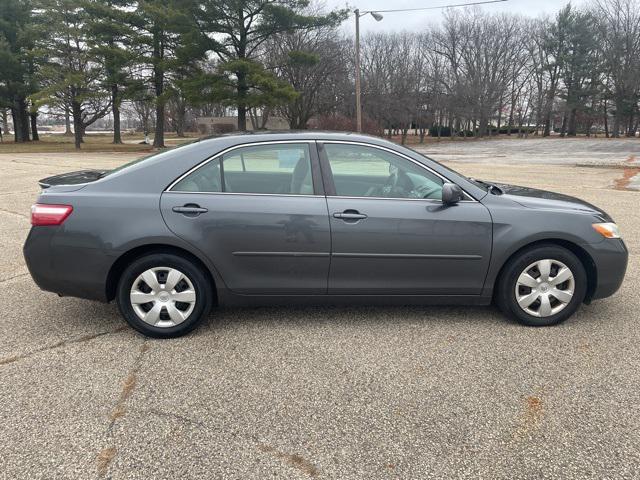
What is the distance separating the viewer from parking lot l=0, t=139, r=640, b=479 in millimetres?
2279

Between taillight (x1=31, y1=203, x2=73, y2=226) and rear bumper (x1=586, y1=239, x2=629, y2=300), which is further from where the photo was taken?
rear bumper (x1=586, y1=239, x2=629, y2=300)

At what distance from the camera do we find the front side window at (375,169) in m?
3.63

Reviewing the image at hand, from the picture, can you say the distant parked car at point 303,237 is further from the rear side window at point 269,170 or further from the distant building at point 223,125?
the distant building at point 223,125

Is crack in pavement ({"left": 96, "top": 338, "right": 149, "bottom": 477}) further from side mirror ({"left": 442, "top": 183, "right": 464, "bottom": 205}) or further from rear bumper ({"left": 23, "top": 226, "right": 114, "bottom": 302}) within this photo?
side mirror ({"left": 442, "top": 183, "right": 464, "bottom": 205})

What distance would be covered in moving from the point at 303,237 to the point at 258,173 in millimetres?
654

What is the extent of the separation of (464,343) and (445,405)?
2.76 feet

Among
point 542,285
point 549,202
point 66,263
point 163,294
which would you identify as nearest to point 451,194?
point 549,202

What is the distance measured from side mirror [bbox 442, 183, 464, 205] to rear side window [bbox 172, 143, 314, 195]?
0.99 m

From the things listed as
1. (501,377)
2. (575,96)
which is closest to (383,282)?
(501,377)

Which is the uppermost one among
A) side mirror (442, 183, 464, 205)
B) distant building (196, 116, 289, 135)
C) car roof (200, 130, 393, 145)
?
distant building (196, 116, 289, 135)

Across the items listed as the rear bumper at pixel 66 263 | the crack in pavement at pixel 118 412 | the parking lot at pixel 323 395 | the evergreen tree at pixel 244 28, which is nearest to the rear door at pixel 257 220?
the parking lot at pixel 323 395

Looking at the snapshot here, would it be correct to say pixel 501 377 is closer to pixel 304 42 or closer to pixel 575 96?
pixel 304 42

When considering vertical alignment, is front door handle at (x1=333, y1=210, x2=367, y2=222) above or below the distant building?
below

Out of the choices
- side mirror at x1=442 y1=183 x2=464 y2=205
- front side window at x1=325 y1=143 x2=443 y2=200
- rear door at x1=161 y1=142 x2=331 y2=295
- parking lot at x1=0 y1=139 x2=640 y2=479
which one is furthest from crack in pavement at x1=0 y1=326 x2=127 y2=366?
side mirror at x1=442 y1=183 x2=464 y2=205
